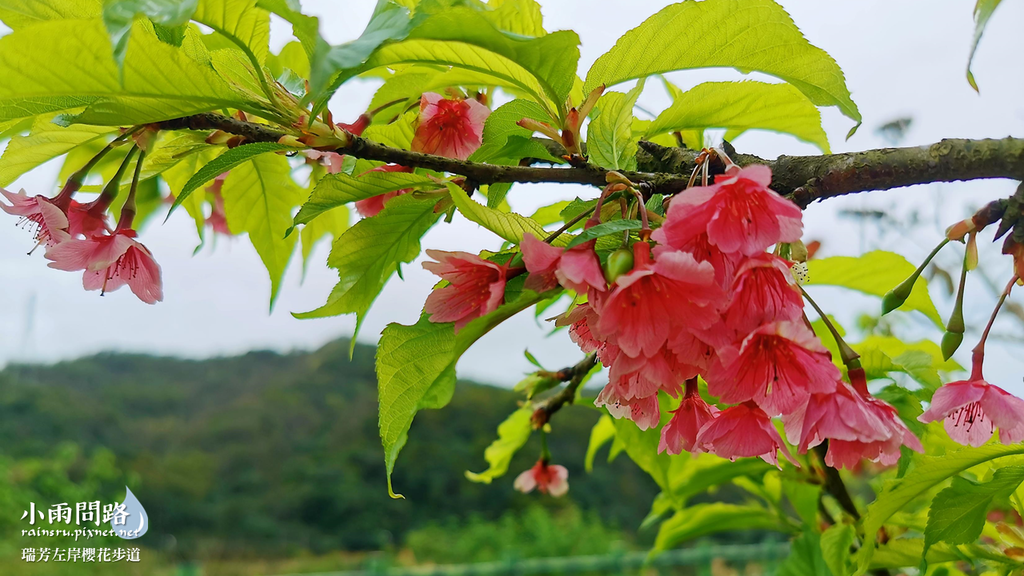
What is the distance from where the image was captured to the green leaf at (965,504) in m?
0.38

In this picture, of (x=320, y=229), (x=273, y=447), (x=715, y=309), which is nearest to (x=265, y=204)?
(x=320, y=229)

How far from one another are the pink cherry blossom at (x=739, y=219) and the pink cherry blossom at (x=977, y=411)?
200 millimetres

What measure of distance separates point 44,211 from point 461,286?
297 millimetres

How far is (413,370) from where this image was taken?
30 centimetres

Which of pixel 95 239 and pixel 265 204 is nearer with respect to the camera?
pixel 95 239

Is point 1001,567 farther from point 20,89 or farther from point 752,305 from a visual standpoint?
point 20,89

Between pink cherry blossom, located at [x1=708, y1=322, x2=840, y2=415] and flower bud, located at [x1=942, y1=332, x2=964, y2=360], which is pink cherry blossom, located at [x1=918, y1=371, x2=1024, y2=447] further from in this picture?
pink cherry blossom, located at [x1=708, y1=322, x2=840, y2=415]

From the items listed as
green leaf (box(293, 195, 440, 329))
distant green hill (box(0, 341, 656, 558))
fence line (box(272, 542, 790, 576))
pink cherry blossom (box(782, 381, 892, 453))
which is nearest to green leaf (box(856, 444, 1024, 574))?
pink cherry blossom (box(782, 381, 892, 453))

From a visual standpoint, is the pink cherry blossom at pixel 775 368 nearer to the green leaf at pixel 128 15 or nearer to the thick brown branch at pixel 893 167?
the thick brown branch at pixel 893 167

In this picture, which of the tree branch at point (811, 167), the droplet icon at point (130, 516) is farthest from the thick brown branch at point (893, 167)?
the droplet icon at point (130, 516)

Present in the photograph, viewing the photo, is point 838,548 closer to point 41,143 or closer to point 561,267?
point 561,267

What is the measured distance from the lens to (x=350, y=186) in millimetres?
362

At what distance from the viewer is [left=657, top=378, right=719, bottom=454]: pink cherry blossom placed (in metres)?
0.35

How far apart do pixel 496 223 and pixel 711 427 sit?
6.2 inches
